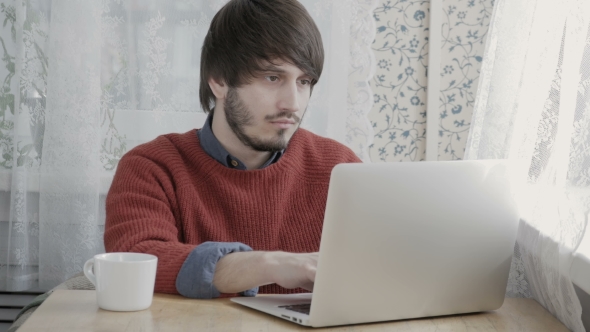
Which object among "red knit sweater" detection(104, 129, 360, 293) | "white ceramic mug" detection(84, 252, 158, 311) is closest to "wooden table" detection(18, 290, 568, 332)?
"white ceramic mug" detection(84, 252, 158, 311)

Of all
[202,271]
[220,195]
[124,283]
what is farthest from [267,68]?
[124,283]

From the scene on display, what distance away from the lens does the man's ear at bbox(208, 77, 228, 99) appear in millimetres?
1631

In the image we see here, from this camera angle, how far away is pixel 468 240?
1.01 metres

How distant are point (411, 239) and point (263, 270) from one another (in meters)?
0.27

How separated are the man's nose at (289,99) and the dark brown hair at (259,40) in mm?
56

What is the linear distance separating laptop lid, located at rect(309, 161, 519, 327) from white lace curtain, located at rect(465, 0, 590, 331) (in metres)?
0.07

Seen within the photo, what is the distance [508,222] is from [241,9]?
33.1 inches

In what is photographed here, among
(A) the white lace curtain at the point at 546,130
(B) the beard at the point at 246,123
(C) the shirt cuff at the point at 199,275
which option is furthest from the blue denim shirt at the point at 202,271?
(A) the white lace curtain at the point at 546,130

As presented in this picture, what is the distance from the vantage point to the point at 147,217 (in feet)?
4.41

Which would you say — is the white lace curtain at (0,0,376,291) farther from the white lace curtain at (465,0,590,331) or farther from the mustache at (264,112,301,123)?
the white lace curtain at (465,0,590,331)

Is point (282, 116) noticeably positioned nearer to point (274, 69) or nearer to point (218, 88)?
point (274, 69)

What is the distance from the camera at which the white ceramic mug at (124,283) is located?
3.31 feet

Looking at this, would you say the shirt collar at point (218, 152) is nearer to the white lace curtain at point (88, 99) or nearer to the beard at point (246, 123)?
the beard at point (246, 123)

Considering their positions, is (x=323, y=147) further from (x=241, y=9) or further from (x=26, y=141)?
(x=26, y=141)
